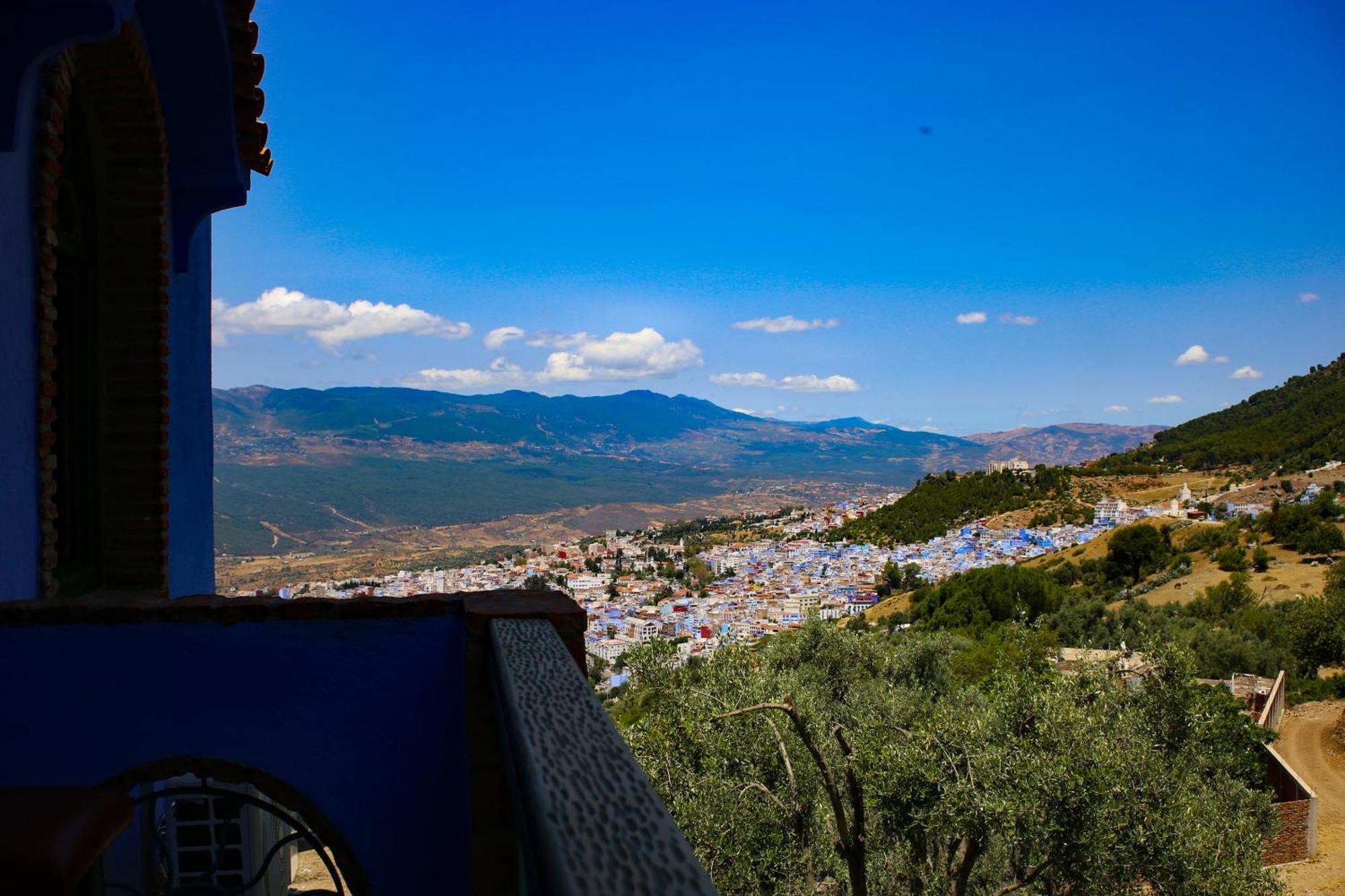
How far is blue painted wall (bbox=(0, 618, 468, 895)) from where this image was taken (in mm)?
2264

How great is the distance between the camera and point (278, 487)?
10012cm

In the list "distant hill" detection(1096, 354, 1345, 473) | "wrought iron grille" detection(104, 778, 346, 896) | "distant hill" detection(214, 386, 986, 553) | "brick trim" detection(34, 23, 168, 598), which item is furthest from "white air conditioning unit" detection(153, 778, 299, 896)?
"distant hill" detection(214, 386, 986, 553)

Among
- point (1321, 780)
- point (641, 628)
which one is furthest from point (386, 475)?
point (1321, 780)

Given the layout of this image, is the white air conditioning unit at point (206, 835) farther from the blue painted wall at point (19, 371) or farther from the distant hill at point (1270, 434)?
the distant hill at point (1270, 434)

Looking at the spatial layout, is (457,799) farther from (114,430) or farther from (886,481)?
(886,481)

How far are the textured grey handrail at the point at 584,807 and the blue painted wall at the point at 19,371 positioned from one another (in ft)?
7.95

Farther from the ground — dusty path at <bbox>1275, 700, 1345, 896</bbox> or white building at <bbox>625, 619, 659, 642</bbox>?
dusty path at <bbox>1275, 700, 1345, 896</bbox>

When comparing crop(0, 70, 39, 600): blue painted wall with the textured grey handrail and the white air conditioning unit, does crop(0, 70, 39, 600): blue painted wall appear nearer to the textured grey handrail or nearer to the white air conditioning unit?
the white air conditioning unit

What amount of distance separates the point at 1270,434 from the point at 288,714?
6551 cm

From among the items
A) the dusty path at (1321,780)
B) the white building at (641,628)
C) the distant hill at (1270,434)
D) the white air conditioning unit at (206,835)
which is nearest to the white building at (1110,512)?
the distant hill at (1270,434)

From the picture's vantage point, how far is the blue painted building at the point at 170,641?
53.6 inches

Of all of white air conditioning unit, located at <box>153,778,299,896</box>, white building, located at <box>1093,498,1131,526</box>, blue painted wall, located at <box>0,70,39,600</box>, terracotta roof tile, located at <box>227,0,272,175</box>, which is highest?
terracotta roof tile, located at <box>227,0,272,175</box>

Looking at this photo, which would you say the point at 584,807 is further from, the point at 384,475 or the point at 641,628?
the point at 384,475

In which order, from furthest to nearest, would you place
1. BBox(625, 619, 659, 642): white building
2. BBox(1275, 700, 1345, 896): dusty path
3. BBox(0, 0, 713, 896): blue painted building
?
1. BBox(625, 619, 659, 642): white building
2. BBox(1275, 700, 1345, 896): dusty path
3. BBox(0, 0, 713, 896): blue painted building
